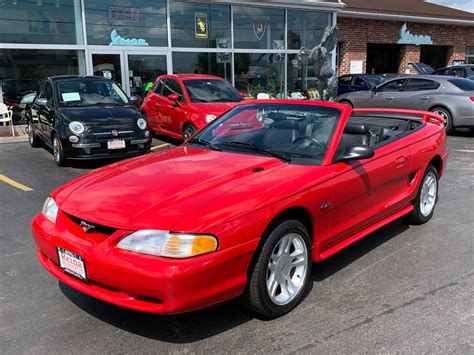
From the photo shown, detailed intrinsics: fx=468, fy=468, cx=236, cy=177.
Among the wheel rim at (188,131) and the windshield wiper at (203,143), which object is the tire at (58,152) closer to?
the wheel rim at (188,131)

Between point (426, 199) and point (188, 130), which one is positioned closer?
point (426, 199)

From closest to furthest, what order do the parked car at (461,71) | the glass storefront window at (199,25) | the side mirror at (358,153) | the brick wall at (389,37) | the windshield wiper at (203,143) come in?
the side mirror at (358,153), the windshield wiper at (203,143), the glass storefront window at (199,25), the parked car at (461,71), the brick wall at (389,37)

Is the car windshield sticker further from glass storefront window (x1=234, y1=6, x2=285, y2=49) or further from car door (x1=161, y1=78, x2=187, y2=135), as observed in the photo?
glass storefront window (x1=234, y1=6, x2=285, y2=49)

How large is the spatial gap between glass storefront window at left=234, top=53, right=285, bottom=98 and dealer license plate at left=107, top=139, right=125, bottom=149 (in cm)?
985

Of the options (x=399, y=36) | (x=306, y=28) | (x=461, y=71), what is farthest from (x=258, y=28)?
(x=399, y=36)

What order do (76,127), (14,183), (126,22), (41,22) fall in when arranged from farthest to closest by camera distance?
1. (126,22)
2. (41,22)
3. (76,127)
4. (14,183)

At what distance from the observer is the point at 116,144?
8.09 meters

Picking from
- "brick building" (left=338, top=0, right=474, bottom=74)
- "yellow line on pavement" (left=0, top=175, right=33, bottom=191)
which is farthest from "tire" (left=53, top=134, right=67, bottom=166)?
"brick building" (left=338, top=0, right=474, bottom=74)

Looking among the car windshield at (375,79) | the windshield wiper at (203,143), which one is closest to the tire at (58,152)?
the windshield wiper at (203,143)

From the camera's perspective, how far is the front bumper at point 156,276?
2609 mm

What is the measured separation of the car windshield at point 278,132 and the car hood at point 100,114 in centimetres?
413

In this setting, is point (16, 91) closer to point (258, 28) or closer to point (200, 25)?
point (200, 25)

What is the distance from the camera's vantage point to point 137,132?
8359 mm

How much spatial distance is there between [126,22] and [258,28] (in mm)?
5177
